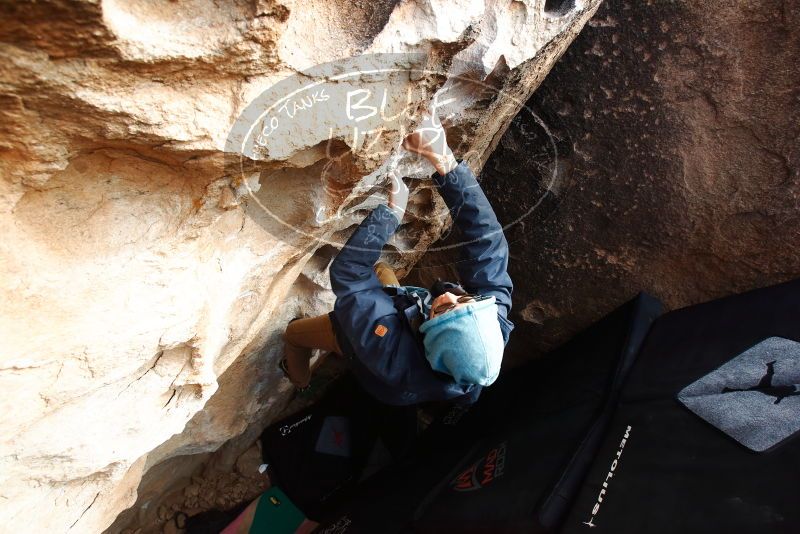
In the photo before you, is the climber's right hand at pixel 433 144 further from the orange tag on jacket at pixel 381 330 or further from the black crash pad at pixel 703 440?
the black crash pad at pixel 703 440

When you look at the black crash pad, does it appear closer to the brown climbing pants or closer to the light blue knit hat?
the light blue knit hat

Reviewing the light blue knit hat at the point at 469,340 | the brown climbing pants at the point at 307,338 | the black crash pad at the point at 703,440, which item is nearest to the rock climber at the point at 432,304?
the light blue knit hat at the point at 469,340

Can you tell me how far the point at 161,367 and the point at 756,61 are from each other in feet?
4.47

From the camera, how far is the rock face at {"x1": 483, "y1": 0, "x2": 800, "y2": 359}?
1161 millimetres

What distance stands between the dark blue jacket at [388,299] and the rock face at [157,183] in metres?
0.09

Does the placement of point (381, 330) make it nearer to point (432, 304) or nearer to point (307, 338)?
point (432, 304)

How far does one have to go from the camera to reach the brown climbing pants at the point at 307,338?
1.33 metres

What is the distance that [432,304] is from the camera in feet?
3.34

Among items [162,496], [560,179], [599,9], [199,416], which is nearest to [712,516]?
[560,179]

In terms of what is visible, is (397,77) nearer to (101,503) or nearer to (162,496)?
(101,503)

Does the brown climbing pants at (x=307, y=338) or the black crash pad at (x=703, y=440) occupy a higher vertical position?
the black crash pad at (x=703, y=440)

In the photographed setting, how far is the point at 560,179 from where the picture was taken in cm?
140

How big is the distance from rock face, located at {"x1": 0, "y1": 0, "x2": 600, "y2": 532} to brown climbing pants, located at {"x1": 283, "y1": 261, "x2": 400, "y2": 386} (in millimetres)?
219

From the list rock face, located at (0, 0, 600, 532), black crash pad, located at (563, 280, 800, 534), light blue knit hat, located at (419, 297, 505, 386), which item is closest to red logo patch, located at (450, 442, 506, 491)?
black crash pad, located at (563, 280, 800, 534)
